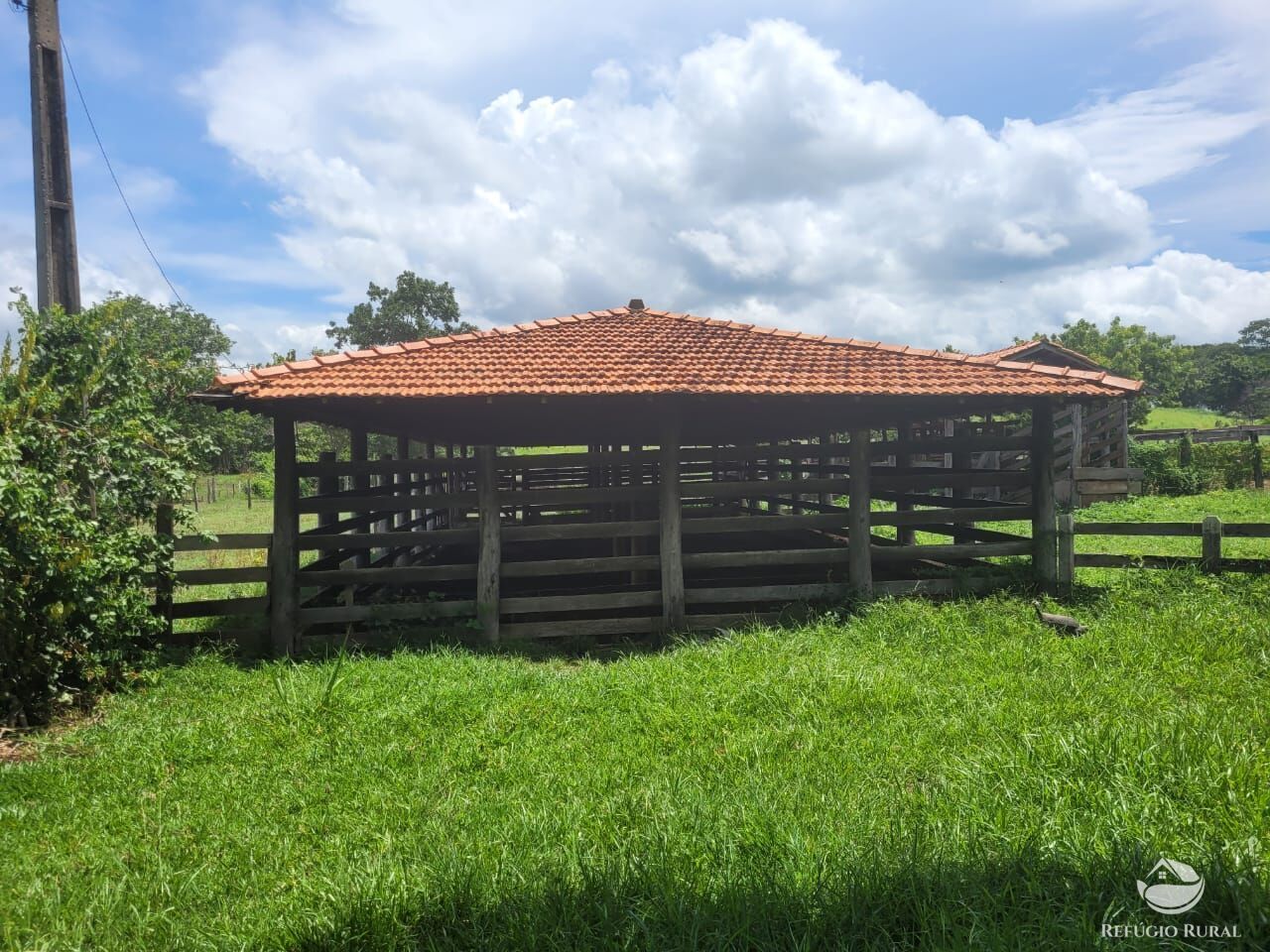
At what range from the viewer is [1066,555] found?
808cm

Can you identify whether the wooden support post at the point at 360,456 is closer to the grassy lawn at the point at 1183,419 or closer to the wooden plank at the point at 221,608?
the wooden plank at the point at 221,608

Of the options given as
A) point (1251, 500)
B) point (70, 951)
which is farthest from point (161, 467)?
point (1251, 500)

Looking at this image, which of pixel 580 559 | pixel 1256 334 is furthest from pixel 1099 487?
pixel 1256 334

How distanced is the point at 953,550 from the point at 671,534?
359 centimetres

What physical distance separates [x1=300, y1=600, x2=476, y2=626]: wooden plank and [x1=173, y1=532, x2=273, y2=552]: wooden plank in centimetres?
86

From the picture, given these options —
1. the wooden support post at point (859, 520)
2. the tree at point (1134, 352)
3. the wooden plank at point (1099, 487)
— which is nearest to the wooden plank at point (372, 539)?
the wooden support post at point (859, 520)

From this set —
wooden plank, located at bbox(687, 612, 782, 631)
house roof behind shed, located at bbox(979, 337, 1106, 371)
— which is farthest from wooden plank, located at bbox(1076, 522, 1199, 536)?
house roof behind shed, located at bbox(979, 337, 1106, 371)

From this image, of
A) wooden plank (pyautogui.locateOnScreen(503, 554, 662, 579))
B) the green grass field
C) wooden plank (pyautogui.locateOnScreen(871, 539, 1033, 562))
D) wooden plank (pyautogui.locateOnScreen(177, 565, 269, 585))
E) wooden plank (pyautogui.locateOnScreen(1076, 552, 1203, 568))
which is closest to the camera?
the green grass field

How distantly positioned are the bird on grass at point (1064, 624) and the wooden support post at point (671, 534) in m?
3.67

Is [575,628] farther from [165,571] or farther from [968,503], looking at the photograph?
[968,503]

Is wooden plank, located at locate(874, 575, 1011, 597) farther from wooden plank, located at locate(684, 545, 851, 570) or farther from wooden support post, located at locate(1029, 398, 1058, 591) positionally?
wooden plank, located at locate(684, 545, 851, 570)

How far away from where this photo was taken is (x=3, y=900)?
3.03 meters

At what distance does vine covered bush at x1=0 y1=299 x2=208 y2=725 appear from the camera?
Answer: 522 centimetres

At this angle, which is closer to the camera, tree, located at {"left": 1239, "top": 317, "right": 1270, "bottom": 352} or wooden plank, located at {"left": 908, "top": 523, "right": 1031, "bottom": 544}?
wooden plank, located at {"left": 908, "top": 523, "right": 1031, "bottom": 544}
